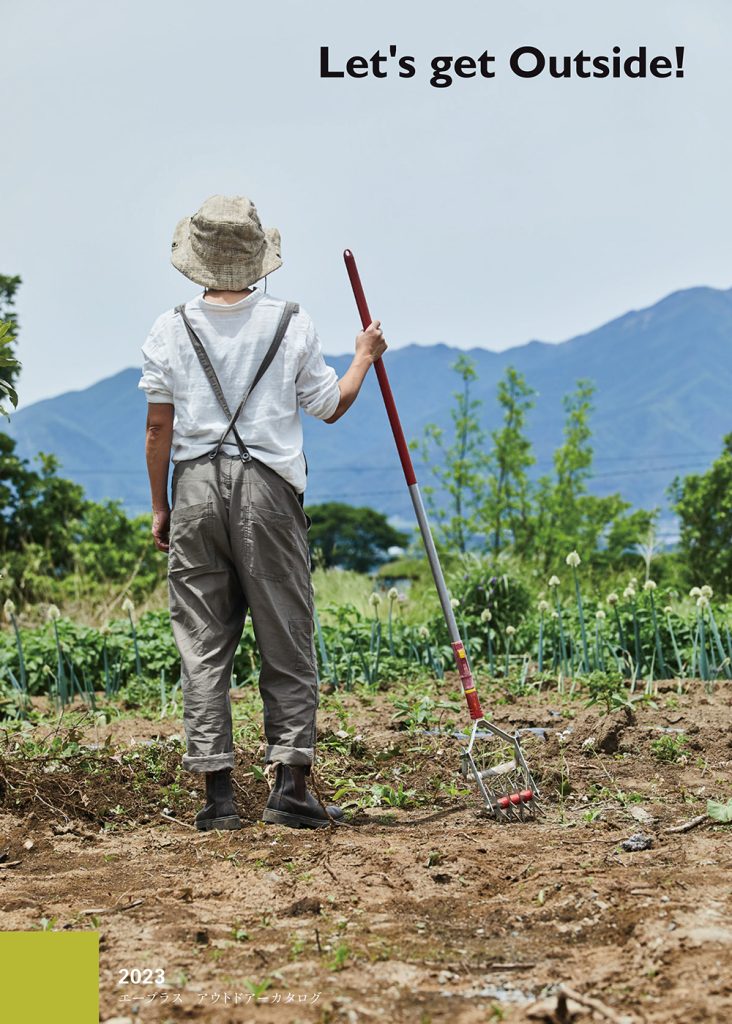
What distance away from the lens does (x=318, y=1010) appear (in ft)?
7.38

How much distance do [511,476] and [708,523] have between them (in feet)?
16.7

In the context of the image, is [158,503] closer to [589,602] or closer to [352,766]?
[352,766]

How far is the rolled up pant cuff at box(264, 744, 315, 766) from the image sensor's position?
150 inches

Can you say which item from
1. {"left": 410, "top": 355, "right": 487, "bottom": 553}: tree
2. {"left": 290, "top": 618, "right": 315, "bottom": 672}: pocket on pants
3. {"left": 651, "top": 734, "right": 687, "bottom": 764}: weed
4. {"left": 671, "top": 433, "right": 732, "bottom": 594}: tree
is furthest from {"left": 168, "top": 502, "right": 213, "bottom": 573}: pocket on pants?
{"left": 410, "top": 355, "right": 487, "bottom": 553}: tree

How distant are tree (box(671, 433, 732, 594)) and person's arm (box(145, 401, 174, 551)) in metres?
9.04

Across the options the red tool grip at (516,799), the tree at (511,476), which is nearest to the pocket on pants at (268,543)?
the red tool grip at (516,799)

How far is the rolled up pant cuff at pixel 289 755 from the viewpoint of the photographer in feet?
12.5

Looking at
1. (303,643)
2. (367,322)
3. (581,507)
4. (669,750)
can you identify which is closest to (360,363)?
(367,322)

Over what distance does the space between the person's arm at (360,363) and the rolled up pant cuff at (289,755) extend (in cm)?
110

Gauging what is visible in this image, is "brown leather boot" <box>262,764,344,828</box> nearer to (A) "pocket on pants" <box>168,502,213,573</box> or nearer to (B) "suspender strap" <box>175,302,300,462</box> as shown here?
(A) "pocket on pants" <box>168,502,213,573</box>

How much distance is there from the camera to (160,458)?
→ 3959mm

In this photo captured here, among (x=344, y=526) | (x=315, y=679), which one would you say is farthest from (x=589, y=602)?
(x=344, y=526)

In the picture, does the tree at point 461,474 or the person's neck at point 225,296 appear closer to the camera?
the person's neck at point 225,296

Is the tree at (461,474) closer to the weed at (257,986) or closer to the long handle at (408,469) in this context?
the long handle at (408,469)
